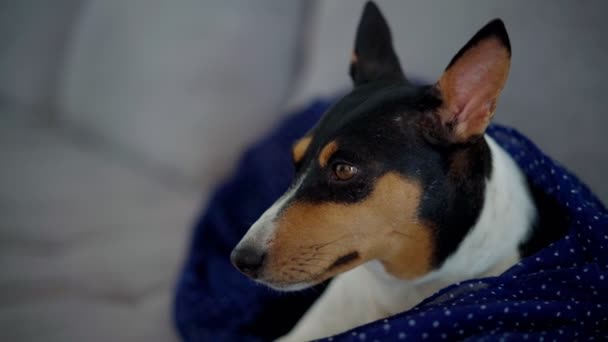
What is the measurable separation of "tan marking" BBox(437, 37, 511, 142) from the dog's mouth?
29 cm

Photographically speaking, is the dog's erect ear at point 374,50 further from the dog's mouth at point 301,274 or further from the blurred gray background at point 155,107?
the dog's mouth at point 301,274

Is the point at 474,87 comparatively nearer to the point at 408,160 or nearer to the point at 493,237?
the point at 408,160

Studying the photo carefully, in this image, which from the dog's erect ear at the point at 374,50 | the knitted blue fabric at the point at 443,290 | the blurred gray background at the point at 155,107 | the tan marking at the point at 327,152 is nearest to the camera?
the knitted blue fabric at the point at 443,290

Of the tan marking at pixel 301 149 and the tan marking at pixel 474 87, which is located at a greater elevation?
the tan marking at pixel 474 87

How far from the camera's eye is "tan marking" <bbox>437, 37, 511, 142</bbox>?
93cm

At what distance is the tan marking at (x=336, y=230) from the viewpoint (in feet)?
3.18

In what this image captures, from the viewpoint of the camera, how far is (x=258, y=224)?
3.26 ft

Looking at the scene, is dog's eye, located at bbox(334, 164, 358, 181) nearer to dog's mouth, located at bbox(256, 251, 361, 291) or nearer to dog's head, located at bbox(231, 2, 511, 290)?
dog's head, located at bbox(231, 2, 511, 290)

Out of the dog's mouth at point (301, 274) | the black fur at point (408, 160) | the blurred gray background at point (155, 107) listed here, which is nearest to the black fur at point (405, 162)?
the black fur at point (408, 160)

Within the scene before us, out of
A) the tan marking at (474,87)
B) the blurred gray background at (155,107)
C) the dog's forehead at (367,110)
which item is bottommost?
the blurred gray background at (155,107)

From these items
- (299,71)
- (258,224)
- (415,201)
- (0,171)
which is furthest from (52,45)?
(415,201)

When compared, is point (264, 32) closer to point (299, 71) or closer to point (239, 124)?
point (299, 71)

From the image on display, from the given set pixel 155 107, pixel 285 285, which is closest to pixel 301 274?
pixel 285 285

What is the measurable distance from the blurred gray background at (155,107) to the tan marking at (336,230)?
0.57 metres
